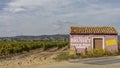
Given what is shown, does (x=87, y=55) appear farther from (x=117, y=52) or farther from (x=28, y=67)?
(x=28, y=67)

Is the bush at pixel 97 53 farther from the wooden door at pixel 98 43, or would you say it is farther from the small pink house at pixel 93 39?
the wooden door at pixel 98 43

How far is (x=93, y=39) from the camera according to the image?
123 ft

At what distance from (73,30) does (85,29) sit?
66.1 inches

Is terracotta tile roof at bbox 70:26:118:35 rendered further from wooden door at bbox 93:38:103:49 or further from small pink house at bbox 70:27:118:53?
wooden door at bbox 93:38:103:49

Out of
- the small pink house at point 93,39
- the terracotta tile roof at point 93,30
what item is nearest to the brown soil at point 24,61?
the small pink house at point 93,39

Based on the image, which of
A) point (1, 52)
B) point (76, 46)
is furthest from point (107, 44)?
point (1, 52)

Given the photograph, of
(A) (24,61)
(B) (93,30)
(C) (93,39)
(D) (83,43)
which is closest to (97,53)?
(D) (83,43)

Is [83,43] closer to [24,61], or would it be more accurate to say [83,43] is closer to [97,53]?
[97,53]

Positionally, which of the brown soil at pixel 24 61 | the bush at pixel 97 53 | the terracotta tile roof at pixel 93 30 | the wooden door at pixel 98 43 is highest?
the terracotta tile roof at pixel 93 30

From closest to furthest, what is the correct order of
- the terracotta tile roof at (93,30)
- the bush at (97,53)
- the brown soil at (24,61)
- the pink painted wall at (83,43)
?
1. the brown soil at (24,61)
2. the bush at (97,53)
3. the pink painted wall at (83,43)
4. the terracotta tile roof at (93,30)

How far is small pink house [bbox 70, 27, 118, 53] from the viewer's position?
3719 centimetres

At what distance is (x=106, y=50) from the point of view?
37094 mm

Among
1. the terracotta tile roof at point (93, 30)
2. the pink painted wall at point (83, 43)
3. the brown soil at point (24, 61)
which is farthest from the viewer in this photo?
the terracotta tile roof at point (93, 30)

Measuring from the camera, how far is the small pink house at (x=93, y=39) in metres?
37.2
